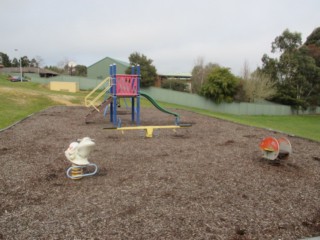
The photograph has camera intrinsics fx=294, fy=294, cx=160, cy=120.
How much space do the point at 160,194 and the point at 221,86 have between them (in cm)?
3008

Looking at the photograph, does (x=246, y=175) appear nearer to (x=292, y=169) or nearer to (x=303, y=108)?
(x=292, y=169)

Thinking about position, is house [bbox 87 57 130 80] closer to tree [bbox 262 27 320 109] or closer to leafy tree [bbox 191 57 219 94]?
leafy tree [bbox 191 57 219 94]

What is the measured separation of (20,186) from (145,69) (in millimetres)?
35089

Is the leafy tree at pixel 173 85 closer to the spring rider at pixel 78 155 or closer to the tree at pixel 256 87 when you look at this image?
the tree at pixel 256 87

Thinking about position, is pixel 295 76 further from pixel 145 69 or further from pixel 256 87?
pixel 145 69

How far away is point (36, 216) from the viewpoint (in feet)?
13.0

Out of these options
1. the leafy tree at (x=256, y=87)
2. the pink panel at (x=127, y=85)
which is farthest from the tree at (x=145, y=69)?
the pink panel at (x=127, y=85)

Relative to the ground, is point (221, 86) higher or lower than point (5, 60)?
lower

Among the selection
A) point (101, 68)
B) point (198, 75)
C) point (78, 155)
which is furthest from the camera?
point (101, 68)

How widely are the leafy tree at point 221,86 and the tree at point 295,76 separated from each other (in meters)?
8.39

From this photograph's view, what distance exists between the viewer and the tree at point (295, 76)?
3916 cm

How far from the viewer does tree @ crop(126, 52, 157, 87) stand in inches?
1505

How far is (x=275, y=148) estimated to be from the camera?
21.6 ft

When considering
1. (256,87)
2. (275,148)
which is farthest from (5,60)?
(275,148)
